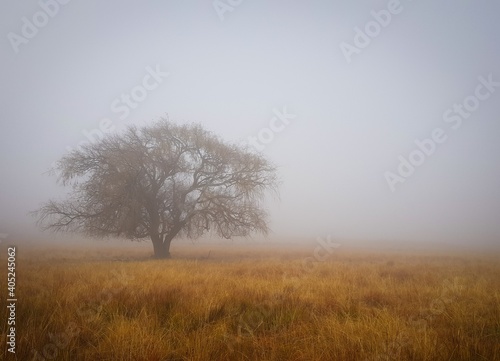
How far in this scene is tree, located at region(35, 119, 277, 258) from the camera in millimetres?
15617

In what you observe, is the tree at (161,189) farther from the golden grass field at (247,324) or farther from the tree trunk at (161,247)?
the golden grass field at (247,324)

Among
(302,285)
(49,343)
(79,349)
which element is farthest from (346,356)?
(302,285)

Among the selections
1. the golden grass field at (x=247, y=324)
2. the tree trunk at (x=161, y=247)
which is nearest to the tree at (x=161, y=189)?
the tree trunk at (x=161, y=247)

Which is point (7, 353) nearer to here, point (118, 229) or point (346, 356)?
point (346, 356)

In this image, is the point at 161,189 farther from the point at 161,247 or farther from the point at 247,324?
the point at 247,324

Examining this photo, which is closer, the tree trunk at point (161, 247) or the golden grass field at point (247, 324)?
the golden grass field at point (247, 324)

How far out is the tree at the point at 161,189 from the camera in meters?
15.6

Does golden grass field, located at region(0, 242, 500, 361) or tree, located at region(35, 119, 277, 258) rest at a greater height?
tree, located at region(35, 119, 277, 258)

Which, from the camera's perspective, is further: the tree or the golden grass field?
the tree

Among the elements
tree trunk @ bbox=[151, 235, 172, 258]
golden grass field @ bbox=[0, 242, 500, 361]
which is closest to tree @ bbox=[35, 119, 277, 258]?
tree trunk @ bbox=[151, 235, 172, 258]

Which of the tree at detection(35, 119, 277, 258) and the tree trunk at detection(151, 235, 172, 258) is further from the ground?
the tree at detection(35, 119, 277, 258)

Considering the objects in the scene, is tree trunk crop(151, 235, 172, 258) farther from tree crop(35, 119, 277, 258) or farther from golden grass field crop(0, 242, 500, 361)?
golden grass field crop(0, 242, 500, 361)

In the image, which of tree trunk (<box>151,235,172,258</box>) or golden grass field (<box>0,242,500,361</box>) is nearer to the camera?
golden grass field (<box>0,242,500,361</box>)

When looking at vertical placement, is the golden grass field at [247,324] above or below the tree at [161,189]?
below
